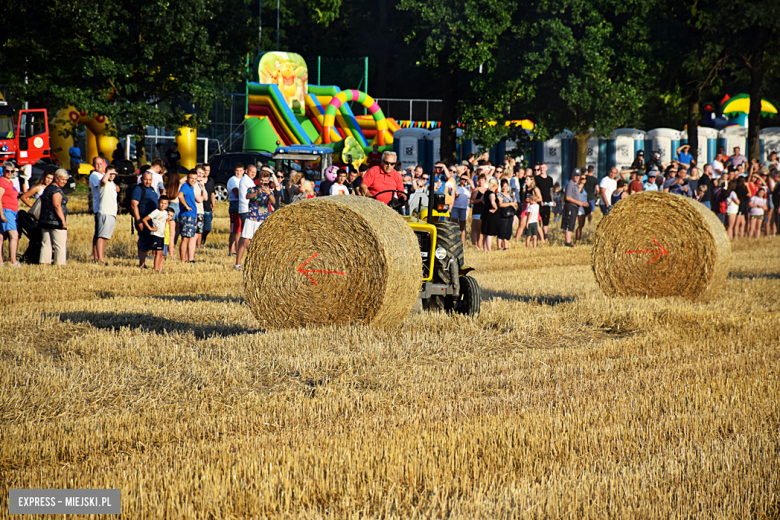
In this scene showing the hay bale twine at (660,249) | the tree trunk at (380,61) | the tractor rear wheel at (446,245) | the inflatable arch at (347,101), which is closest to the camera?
the tractor rear wheel at (446,245)

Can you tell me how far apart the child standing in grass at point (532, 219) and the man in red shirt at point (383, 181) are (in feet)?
29.6

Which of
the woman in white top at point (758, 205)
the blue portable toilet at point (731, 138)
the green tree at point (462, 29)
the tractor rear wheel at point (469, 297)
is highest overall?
the green tree at point (462, 29)

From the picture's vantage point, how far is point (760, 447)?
4.58 metres

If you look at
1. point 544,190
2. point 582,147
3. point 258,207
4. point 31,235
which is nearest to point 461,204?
point 544,190

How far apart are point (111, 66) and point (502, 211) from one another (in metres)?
14.1

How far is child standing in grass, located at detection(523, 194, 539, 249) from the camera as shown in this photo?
696 inches

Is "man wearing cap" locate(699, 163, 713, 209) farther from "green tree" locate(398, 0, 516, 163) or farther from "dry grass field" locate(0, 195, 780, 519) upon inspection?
"dry grass field" locate(0, 195, 780, 519)

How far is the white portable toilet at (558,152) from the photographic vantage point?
101 ft

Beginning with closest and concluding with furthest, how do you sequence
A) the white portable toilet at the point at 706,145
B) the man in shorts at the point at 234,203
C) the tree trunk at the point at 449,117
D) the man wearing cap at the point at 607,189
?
1. the man in shorts at the point at 234,203
2. the man wearing cap at the point at 607,189
3. the tree trunk at the point at 449,117
4. the white portable toilet at the point at 706,145

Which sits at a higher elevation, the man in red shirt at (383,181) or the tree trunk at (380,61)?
the tree trunk at (380,61)

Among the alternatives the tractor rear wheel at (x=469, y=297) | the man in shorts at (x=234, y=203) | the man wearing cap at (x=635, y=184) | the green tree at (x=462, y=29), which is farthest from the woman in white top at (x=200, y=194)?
the green tree at (x=462, y=29)

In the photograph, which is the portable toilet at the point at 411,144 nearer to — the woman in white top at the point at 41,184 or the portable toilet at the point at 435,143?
the portable toilet at the point at 435,143

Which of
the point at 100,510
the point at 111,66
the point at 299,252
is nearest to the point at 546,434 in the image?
the point at 100,510

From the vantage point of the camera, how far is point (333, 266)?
7.36 metres
